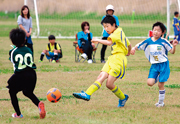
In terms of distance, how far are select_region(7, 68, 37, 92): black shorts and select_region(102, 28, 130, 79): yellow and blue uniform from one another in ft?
4.47

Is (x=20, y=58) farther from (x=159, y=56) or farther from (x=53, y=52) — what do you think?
(x=53, y=52)

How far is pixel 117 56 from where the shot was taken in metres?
5.30

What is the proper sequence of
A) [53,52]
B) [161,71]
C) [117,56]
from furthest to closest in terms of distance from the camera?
[53,52], [161,71], [117,56]

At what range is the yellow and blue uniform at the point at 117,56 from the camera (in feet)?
17.1

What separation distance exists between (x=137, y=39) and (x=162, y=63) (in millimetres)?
16004

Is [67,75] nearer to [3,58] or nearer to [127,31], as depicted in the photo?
[3,58]

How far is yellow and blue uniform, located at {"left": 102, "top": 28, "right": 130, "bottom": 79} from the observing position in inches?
205

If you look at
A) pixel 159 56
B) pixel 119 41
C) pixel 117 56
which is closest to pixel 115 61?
pixel 117 56

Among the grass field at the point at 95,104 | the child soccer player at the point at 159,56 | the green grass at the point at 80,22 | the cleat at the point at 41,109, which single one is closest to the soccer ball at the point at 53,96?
the grass field at the point at 95,104

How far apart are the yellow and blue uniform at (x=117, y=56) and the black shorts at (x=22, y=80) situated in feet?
4.47

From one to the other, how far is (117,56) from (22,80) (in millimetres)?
1691

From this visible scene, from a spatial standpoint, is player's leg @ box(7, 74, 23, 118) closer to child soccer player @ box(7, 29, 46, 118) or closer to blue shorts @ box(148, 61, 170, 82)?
child soccer player @ box(7, 29, 46, 118)

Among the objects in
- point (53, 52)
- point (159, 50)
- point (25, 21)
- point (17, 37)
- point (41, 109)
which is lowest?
point (41, 109)

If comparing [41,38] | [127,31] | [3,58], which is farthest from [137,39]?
[3,58]
